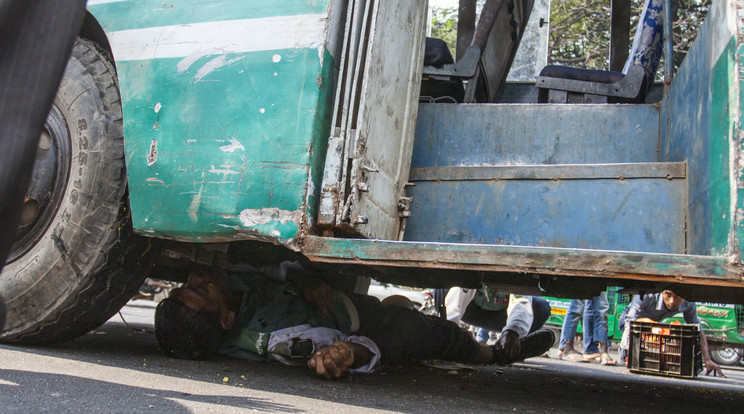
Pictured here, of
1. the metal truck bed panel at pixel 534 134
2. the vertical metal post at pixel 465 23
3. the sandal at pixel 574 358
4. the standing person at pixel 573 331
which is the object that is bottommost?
the sandal at pixel 574 358

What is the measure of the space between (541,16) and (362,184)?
341cm

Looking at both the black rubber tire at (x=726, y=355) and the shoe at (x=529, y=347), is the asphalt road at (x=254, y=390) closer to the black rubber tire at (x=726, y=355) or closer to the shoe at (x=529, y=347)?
the shoe at (x=529, y=347)

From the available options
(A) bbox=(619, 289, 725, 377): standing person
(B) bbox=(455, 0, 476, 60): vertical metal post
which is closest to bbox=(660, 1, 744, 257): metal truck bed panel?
(B) bbox=(455, 0, 476, 60): vertical metal post

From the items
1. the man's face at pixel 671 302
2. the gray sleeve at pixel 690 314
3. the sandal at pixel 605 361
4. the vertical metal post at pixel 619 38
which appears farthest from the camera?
the gray sleeve at pixel 690 314

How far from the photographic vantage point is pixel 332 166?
7.79ft

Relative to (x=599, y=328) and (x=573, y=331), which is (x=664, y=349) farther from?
(x=573, y=331)

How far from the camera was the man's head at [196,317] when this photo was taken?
9.86 ft

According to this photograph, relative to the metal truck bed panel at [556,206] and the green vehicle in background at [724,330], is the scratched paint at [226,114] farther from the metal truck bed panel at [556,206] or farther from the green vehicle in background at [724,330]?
the green vehicle in background at [724,330]

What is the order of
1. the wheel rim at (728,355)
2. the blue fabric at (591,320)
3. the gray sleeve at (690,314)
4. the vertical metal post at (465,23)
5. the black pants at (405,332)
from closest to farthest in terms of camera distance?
the black pants at (405,332) → the vertical metal post at (465,23) → the gray sleeve at (690,314) → the blue fabric at (591,320) → the wheel rim at (728,355)

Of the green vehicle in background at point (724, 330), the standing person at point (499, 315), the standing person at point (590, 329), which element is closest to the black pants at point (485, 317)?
the standing person at point (499, 315)

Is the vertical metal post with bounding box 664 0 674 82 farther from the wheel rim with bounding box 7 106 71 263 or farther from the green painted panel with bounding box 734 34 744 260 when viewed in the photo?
the wheel rim with bounding box 7 106 71 263

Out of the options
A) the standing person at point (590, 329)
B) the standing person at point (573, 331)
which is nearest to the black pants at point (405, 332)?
the standing person at point (590, 329)

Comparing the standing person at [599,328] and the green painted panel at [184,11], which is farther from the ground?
the green painted panel at [184,11]

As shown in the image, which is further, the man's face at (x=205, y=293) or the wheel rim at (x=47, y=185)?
the man's face at (x=205, y=293)
